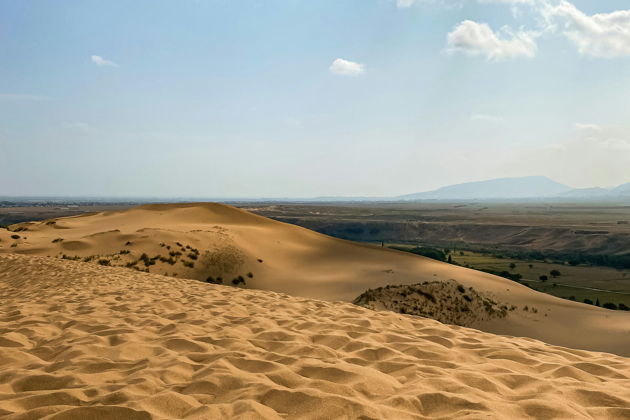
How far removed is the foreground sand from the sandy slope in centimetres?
924

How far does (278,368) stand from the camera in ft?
14.0

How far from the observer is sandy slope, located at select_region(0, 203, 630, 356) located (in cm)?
1426

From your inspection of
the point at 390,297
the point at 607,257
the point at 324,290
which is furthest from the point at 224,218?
the point at 607,257

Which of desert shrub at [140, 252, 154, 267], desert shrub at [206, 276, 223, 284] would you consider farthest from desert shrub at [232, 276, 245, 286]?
desert shrub at [140, 252, 154, 267]

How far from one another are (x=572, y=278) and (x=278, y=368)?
46469 millimetres

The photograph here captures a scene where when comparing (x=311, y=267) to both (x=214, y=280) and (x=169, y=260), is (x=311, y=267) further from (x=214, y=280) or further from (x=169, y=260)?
(x=169, y=260)

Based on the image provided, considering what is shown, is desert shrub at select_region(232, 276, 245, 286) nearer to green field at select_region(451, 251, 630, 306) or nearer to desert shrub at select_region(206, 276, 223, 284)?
desert shrub at select_region(206, 276, 223, 284)

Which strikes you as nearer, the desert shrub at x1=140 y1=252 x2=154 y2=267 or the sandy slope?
the sandy slope

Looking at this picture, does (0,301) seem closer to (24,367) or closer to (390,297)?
(24,367)

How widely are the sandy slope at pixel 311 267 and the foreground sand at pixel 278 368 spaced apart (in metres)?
9.24

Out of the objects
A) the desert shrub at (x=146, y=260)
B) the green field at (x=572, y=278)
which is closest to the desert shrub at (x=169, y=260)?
the desert shrub at (x=146, y=260)

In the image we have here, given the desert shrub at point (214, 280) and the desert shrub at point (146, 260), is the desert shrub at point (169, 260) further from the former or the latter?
the desert shrub at point (214, 280)

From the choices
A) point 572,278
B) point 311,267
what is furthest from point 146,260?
point 572,278

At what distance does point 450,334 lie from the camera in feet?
20.3
